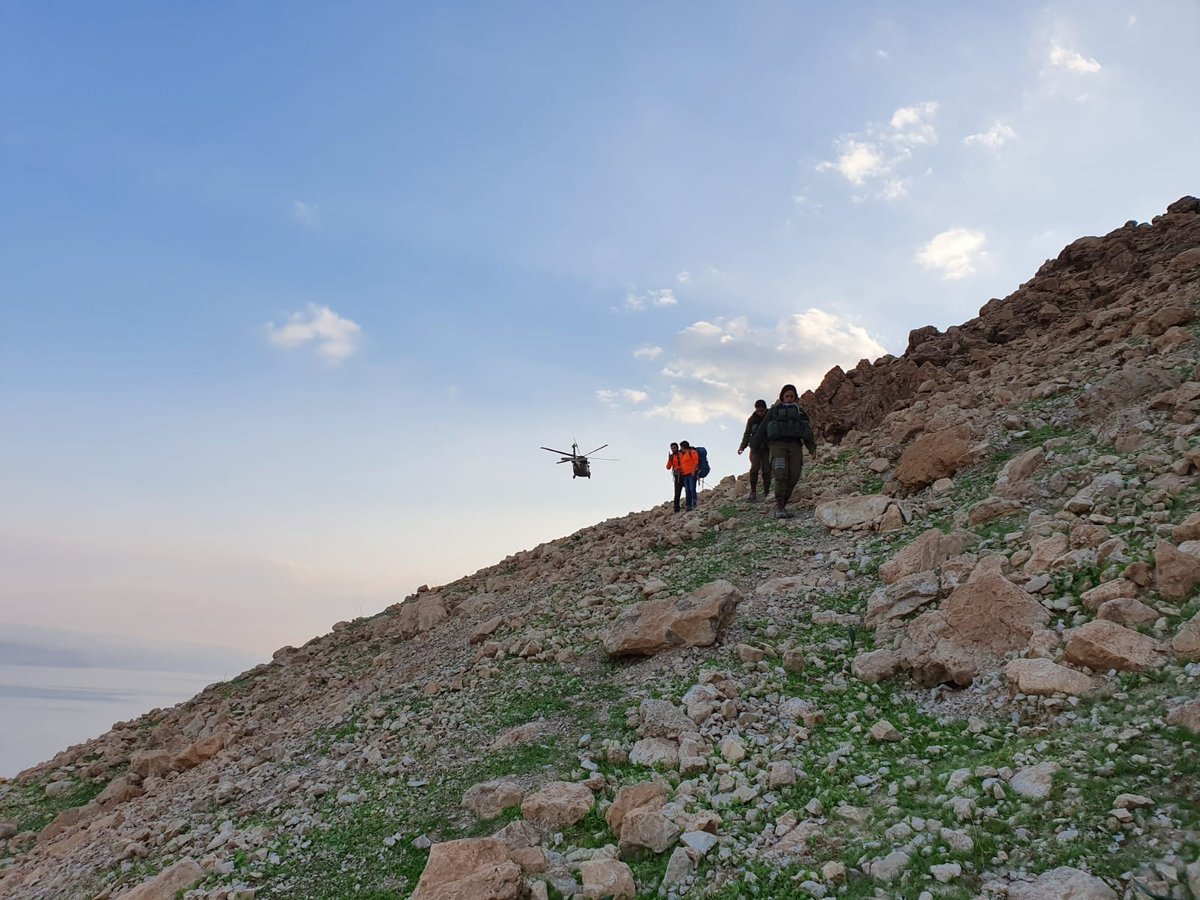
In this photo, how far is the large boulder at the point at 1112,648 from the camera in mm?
6227

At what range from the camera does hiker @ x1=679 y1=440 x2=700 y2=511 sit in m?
18.7

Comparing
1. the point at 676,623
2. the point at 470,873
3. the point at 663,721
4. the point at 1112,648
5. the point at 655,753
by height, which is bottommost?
the point at 470,873

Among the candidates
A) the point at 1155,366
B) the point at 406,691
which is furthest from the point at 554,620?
the point at 1155,366

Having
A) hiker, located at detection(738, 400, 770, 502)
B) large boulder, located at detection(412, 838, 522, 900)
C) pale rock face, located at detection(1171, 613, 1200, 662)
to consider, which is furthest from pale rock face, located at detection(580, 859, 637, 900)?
hiker, located at detection(738, 400, 770, 502)

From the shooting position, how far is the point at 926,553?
959 cm

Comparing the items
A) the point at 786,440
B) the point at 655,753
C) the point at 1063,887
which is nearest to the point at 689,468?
the point at 786,440

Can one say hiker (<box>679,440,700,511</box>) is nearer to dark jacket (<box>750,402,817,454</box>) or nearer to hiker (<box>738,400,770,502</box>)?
hiker (<box>738,400,770,502</box>)

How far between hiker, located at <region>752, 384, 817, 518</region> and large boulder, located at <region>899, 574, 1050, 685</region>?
624 cm

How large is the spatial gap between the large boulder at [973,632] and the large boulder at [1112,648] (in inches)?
24.8

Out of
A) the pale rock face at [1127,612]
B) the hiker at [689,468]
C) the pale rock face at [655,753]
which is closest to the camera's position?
the pale rock face at [1127,612]

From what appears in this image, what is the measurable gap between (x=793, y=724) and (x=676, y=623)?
2.44 meters

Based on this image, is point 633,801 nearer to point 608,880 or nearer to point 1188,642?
point 608,880

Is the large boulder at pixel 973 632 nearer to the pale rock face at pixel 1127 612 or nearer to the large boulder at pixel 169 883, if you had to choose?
the pale rock face at pixel 1127 612

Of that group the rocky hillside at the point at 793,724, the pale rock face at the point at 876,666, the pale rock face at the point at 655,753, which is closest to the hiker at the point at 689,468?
the rocky hillside at the point at 793,724
